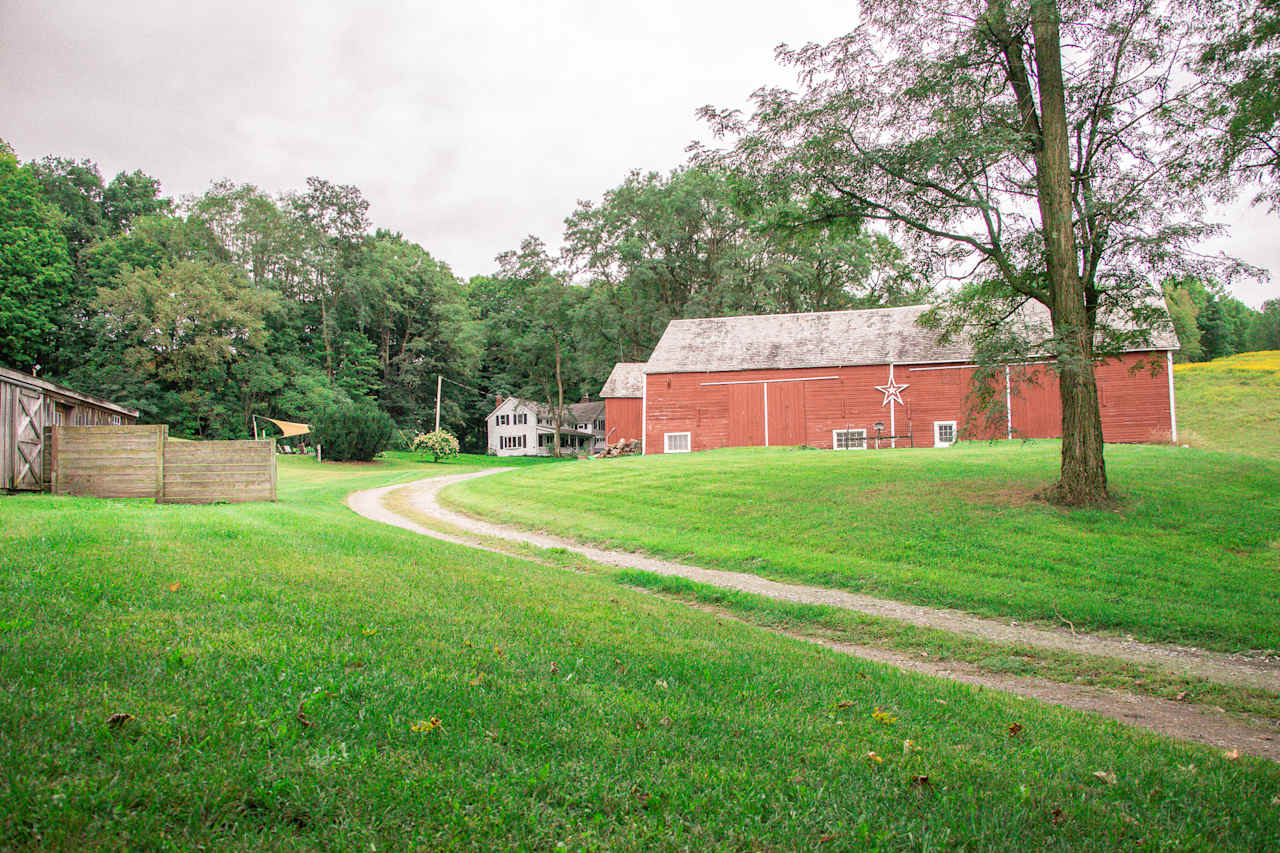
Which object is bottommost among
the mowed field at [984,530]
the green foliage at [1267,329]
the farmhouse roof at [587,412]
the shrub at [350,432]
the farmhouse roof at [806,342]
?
the mowed field at [984,530]

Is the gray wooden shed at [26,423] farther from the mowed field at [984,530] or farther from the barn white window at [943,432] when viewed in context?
the barn white window at [943,432]

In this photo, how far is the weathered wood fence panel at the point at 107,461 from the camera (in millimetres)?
16062

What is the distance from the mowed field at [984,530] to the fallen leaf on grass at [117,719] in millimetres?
8848

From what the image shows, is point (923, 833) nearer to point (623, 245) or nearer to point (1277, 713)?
point (1277, 713)

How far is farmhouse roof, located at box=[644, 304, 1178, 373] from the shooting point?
33656 millimetres

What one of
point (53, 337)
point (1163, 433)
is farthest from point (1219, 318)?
point (53, 337)

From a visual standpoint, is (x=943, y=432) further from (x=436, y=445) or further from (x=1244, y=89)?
(x=436, y=445)

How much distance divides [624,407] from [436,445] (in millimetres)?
13461

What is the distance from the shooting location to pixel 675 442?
122ft

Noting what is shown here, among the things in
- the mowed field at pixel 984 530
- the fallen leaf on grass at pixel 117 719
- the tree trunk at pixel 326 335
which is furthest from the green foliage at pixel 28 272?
the fallen leaf on grass at pixel 117 719

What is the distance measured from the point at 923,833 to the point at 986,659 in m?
4.59

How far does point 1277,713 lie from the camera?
18.1ft

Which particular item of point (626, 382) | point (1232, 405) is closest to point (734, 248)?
point (626, 382)

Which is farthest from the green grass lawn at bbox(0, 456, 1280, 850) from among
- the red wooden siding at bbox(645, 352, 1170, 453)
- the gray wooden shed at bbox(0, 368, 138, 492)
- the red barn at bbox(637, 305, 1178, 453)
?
the red barn at bbox(637, 305, 1178, 453)
